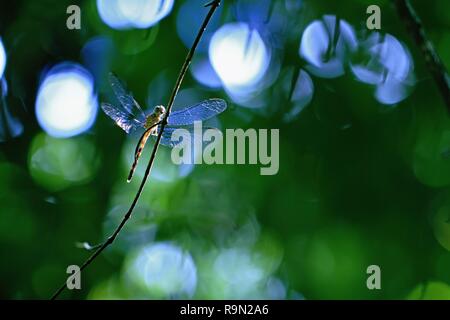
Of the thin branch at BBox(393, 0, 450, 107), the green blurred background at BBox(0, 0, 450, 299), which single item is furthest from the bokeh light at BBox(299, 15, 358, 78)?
the thin branch at BBox(393, 0, 450, 107)

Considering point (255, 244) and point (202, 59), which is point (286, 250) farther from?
point (202, 59)

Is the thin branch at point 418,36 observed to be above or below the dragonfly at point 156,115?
above

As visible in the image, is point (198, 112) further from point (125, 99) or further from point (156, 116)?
point (125, 99)

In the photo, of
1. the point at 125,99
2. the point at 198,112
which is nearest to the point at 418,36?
the point at 198,112

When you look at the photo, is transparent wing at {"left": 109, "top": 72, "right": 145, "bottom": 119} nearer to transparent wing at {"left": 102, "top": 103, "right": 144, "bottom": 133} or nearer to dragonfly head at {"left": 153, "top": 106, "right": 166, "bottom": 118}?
transparent wing at {"left": 102, "top": 103, "right": 144, "bottom": 133}

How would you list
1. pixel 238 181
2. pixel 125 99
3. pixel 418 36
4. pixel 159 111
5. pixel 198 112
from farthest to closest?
pixel 238 181, pixel 125 99, pixel 198 112, pixel 159 111, pixel 418 36

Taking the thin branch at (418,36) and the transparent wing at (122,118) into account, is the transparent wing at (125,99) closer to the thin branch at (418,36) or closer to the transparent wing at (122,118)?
the transparent wing at (122,118)

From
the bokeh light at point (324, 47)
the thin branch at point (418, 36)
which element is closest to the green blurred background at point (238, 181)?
the bokeh light at point (324, 47)

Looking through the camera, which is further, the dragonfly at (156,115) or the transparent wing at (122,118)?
the transparent wing at (122,118)
